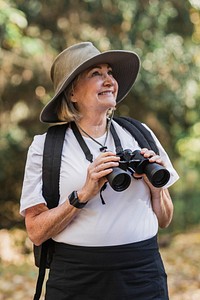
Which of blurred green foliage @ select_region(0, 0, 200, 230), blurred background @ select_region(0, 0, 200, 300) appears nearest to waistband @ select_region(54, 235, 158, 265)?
blurred background @ select_region(0, 0, 200, 300)

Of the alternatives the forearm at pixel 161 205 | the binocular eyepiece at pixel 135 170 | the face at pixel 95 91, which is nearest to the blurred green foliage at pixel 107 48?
the face at pixel 95 91

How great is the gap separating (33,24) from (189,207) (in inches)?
326

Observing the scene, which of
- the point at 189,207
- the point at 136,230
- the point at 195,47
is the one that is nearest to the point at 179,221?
the point at 189,207

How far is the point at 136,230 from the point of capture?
2.41 metres

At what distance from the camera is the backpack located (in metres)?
2.43

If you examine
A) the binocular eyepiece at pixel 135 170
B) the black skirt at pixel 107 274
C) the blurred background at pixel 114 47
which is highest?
the blurred background at pixel 114 47

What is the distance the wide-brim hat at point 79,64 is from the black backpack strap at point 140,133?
271 millimetres

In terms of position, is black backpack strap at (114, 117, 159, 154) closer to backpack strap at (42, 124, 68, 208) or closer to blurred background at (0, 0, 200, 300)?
backpack strap at (42, 124, 68, 208)

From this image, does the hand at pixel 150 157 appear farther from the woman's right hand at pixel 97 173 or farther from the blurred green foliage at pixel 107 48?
the blurred green foliage at pixel 107 48

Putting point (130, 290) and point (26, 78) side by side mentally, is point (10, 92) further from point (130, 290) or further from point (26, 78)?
point (130, 290)

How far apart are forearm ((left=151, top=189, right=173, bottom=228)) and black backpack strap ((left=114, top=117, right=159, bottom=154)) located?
0.64 feet

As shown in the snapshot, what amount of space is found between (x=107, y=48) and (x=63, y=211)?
18.8 ft

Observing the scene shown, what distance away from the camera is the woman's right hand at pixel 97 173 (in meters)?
2.25

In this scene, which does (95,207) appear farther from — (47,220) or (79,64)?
(79,64)
